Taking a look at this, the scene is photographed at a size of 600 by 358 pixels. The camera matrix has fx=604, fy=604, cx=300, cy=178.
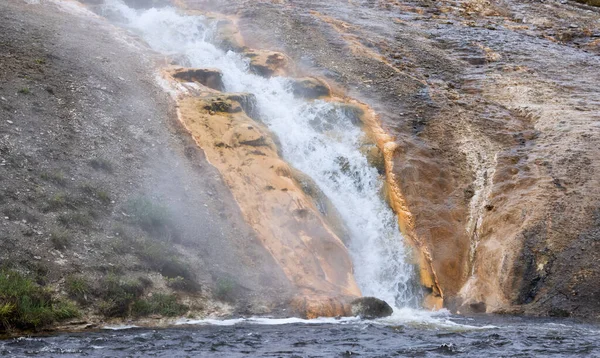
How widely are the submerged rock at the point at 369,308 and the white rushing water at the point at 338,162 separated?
7.15 ft

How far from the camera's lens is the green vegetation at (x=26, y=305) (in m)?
12.3

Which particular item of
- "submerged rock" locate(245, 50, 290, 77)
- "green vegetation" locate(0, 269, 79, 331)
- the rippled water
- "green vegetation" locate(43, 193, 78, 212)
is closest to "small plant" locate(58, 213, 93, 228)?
"green vegetation" locate(43, 193, 78, 212)

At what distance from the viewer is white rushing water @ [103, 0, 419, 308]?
18531 mm

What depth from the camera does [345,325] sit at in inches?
564

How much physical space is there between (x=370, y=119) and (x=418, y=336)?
38.5 feet

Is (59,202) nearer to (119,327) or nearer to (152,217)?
(152,217)

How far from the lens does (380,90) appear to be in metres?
25.9

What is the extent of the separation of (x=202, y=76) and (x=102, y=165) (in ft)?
27.2

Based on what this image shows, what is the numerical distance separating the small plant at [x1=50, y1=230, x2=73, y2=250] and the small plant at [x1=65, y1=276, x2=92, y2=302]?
1082 millimetres

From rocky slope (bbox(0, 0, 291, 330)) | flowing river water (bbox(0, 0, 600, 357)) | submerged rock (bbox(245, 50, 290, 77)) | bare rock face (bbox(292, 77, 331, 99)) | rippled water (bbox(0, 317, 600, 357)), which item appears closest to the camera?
rippled water (bbox(0, 317, 600, 357))

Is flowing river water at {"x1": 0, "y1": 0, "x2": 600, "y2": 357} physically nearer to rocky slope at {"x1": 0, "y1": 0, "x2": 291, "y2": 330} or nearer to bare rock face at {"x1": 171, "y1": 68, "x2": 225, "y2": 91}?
bare rock face at {"x1": 171, "y1": 68, "x2": 225, "y2": 91}

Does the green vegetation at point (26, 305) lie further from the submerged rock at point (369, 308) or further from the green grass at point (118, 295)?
the submerged rock at point (369, 308)

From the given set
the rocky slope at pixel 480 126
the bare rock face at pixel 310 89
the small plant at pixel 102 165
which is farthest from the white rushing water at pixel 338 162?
the small plant at pixel 102 165

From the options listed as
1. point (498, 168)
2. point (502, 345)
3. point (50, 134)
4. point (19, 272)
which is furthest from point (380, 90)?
point (19, 272)
